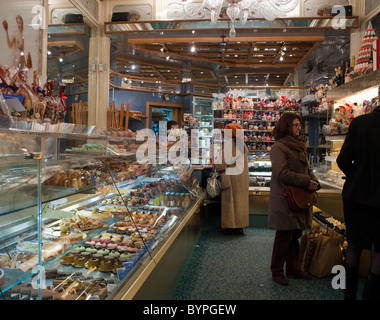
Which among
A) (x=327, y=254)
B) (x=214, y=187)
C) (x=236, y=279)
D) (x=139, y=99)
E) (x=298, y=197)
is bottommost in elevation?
(x=236, y=279)

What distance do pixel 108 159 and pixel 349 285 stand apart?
2.40 metres

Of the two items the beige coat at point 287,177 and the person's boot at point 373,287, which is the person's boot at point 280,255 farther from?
the person's boot at point 373,287

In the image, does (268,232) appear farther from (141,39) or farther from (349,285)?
(141,39)

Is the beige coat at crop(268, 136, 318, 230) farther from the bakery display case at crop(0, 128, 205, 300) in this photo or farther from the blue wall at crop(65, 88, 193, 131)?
the blue wall at crop(65, 88, 193, 131)

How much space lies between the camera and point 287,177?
3.28m

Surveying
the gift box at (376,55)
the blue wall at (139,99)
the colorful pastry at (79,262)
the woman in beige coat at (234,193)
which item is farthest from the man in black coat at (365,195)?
the blue wall at (139,99)

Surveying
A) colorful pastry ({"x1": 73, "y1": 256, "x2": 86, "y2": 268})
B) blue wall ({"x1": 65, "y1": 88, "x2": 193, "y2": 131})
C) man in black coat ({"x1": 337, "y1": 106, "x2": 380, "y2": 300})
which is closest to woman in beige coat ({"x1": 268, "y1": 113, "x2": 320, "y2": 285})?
man in black coat ({"x1": 337, "y1": 106, "x2": 380, "y2": 300})

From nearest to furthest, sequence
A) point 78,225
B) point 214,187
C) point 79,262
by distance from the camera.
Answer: point 78,225, point 79,262, point 214,187

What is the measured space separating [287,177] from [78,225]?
2.07m

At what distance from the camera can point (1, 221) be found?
170 centimetres

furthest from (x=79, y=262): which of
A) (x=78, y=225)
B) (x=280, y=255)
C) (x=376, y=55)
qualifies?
(x=376, y=55)

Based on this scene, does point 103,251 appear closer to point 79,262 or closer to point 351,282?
point 79,262

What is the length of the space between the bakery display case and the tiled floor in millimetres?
625
